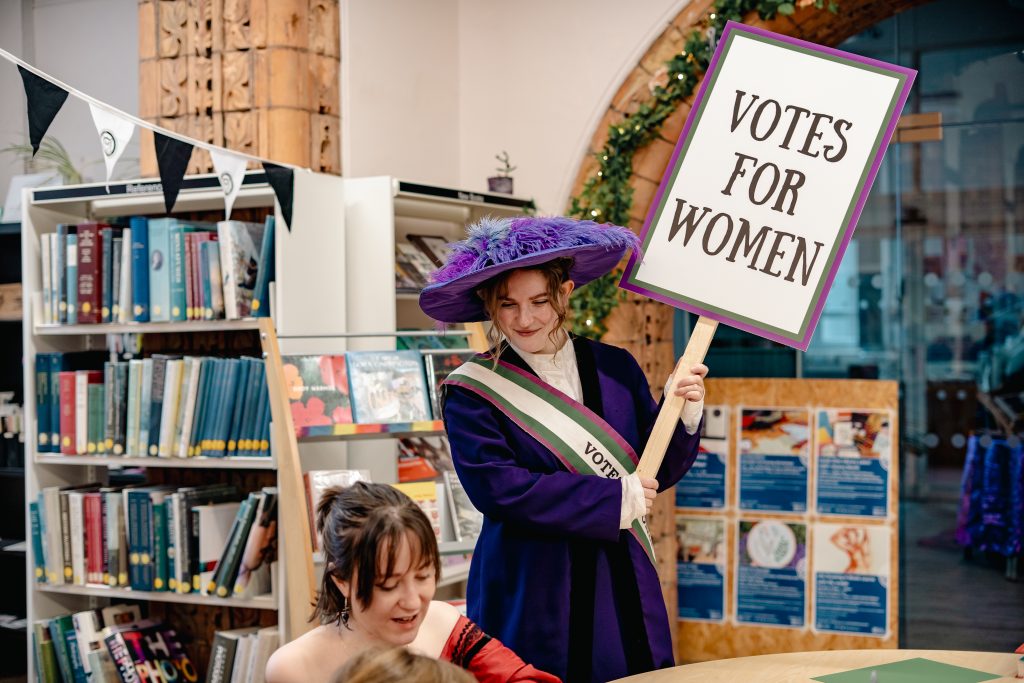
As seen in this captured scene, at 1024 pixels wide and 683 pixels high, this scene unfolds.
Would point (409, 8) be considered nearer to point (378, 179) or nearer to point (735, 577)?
point (378, 179)

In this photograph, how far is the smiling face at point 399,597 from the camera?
1542 millimetres

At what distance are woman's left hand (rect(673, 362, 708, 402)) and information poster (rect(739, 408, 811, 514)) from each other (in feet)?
8.76

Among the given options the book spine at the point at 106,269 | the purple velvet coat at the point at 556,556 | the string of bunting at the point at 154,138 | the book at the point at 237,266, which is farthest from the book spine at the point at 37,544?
the purple velvet coat at the point at 556,556

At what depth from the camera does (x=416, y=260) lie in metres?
4.08

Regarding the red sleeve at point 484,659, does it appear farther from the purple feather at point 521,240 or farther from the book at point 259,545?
the book at point 259,545

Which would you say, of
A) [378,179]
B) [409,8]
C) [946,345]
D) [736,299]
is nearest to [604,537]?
[736,299]

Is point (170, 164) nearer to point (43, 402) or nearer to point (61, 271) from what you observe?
point (61, 271)

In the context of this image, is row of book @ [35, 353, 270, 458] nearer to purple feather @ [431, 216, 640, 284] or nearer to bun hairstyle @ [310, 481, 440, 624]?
purple feather @ [431, 216, 640, 284]

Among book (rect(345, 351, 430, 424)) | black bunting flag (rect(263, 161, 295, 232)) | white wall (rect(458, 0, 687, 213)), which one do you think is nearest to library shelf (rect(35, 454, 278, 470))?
book (rect(345, 351, 430, 424))

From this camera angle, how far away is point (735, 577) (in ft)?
15.2

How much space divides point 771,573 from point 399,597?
3.34 meters

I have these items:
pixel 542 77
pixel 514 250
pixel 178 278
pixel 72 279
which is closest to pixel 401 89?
pixel 542 77

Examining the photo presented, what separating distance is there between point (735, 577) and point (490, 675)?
125 inches

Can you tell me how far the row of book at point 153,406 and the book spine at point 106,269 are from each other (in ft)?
0.67
